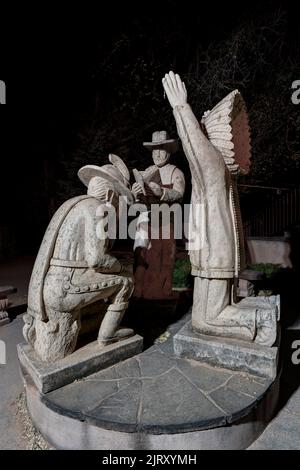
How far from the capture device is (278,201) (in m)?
11.0

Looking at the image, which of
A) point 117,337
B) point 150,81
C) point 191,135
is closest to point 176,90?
point 191,135

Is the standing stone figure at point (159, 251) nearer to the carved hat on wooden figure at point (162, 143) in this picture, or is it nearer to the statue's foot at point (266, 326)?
the carved hat on wooden figure at point (162, 143)

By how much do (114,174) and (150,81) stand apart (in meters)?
7.45

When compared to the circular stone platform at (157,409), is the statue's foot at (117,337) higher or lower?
higher

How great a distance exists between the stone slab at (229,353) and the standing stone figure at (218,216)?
0.08 m

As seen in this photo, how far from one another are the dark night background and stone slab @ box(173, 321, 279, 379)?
391cm

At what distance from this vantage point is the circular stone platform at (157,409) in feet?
7.59

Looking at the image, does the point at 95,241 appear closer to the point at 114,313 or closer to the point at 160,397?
the point at 114,313

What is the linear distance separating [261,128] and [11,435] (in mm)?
8188

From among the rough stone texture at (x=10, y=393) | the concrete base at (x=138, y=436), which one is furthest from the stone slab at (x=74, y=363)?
the rough stone texture at (x=10, y=393)

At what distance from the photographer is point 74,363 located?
2793 mm

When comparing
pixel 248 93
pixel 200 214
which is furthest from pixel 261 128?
pixel 200 214

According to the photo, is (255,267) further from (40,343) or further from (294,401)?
(40,343)

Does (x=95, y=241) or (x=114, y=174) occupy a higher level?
(x=114, y=174)
